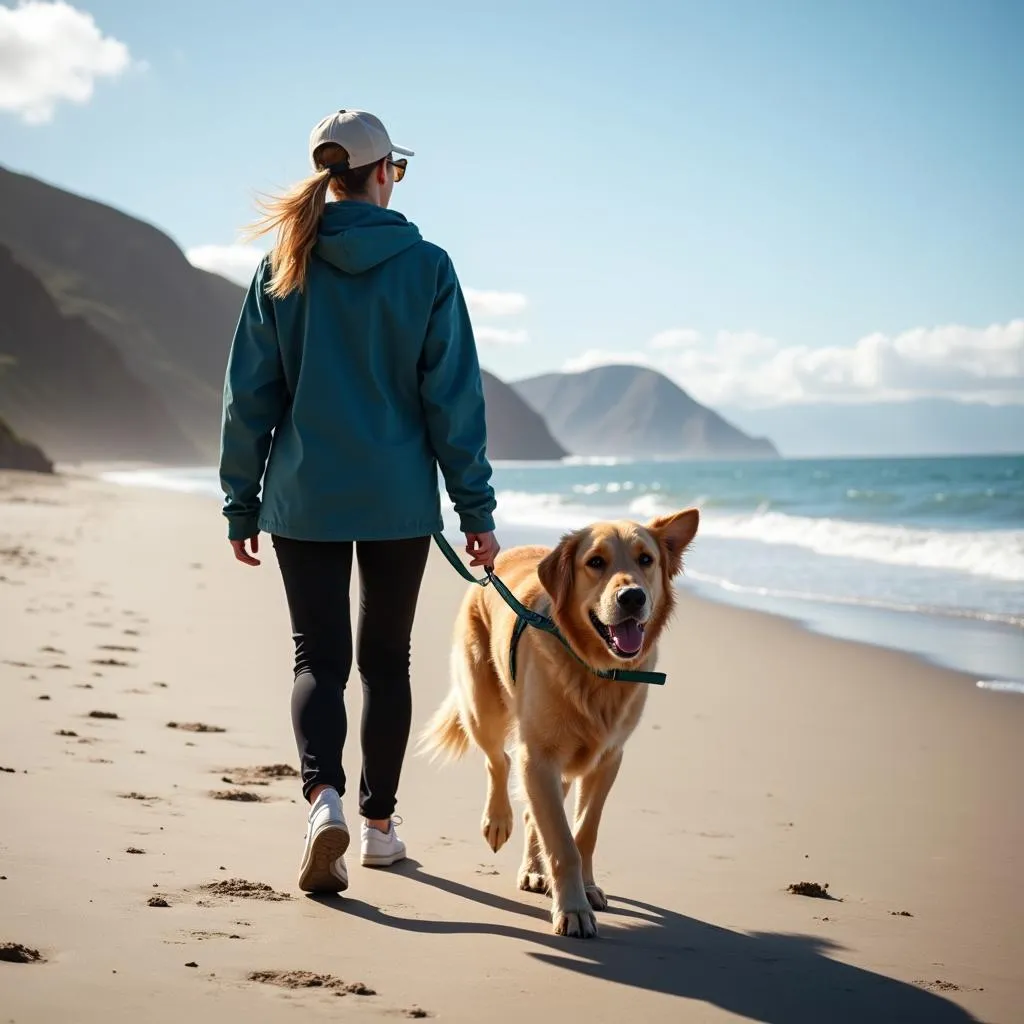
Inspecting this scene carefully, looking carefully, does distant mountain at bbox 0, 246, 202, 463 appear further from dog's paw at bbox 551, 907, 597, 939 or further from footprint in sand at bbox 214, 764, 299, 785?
dog's paw at bbox 551, 907, 597, 939

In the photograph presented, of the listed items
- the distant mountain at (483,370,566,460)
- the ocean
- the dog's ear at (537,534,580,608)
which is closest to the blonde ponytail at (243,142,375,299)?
the dog's ear at (537,534,580,608)

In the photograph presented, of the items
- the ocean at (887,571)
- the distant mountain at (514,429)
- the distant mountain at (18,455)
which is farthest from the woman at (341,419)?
the distant mountain at (514,429)

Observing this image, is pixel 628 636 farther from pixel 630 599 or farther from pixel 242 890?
pixel 242 890

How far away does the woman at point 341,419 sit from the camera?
3014 millimetres

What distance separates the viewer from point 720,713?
564 centimetres

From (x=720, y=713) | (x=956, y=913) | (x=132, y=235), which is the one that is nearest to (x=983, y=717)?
(x=720, y=713)

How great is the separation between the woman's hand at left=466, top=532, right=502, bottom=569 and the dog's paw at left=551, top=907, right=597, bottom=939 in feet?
3.27

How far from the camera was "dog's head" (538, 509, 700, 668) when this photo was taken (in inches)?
123

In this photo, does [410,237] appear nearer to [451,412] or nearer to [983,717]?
[451,412]

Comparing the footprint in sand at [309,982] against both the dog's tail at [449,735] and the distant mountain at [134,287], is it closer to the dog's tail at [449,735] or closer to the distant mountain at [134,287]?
the dog's tail at [449,735]

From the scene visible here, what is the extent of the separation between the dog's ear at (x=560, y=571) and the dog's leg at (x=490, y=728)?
499mm

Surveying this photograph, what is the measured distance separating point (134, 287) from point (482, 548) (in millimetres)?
130891

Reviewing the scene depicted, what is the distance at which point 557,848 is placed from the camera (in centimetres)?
304

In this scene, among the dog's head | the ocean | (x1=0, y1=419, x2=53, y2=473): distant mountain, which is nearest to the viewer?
the dog's head
